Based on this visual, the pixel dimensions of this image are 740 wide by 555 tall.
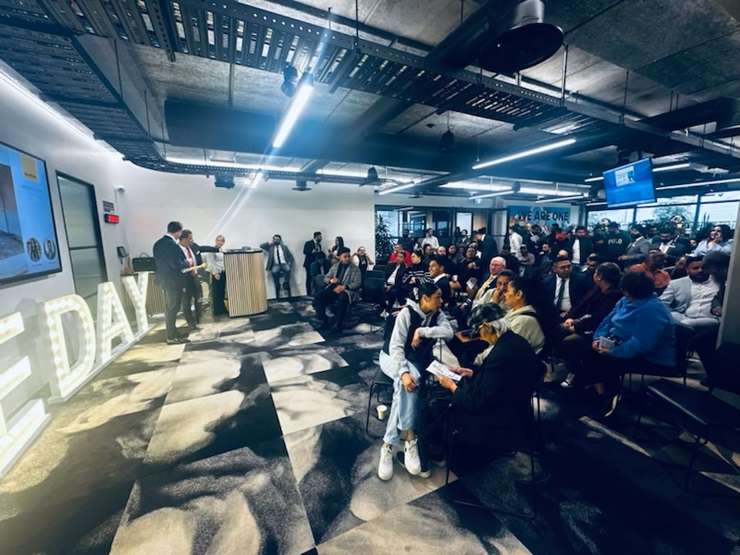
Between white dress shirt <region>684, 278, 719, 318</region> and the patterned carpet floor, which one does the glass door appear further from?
white dress shirt <region>684, 278, 719, 318</region>

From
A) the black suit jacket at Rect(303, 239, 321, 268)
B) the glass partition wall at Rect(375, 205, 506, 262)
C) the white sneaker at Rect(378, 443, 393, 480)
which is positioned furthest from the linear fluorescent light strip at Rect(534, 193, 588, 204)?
the white sneaker at Rect(378, 443, 393, 480)

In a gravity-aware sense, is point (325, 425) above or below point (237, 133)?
below

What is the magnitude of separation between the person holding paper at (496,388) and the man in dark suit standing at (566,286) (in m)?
2.54

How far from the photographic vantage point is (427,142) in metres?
5.87

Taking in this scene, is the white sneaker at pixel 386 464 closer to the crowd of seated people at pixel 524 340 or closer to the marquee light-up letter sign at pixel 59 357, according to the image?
the crowd of seated people at pixel 524 340

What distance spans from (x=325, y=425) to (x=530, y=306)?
199 centimetres

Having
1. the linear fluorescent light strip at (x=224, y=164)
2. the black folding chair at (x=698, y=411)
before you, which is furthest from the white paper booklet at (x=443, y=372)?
the linear fluorescent light strip at (x=224, y=164)

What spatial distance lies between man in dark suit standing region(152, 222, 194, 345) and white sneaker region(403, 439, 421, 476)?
13.3 ft

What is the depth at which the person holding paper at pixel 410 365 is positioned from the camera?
203 centimetres

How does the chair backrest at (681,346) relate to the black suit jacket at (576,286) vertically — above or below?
below

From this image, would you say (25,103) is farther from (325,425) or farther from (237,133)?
(325,425)

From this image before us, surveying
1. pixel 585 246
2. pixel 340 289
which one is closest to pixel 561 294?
pixel 340 289

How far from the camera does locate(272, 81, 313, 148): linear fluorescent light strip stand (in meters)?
2.61

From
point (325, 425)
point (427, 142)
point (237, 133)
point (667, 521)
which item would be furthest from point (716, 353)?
A: point (237, 133)
